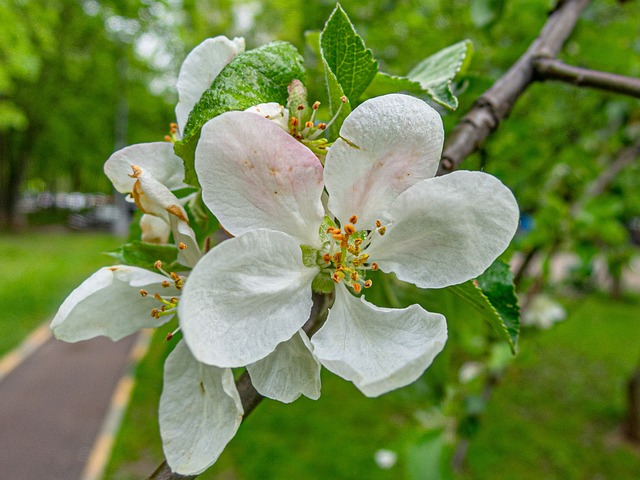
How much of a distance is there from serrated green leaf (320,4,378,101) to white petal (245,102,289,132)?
9cm

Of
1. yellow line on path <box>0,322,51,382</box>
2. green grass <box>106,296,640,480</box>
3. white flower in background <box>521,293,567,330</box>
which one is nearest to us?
white flower in background <box>521,293,567,330</box>

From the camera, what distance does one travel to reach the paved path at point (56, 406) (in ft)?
15.9

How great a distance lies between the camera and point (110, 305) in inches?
25.9

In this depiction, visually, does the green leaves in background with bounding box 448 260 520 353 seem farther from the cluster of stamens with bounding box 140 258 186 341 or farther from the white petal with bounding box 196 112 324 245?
the cluster of stamens with bounding box 140 258 186 341

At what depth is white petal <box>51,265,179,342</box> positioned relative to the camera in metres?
0.62

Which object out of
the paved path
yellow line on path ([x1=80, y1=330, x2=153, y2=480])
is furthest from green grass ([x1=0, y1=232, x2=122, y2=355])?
yellow line on path ([x1=80, y1=330, x2=153, y2=480])

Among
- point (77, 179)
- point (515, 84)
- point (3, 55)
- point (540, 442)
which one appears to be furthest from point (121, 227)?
point (515, 84)

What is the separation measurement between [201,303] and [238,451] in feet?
15.9

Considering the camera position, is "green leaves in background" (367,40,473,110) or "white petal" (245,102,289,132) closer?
"white petal" (245,102,289,132)

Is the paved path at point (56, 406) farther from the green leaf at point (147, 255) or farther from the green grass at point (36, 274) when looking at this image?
the green leaf at point (147, 255)

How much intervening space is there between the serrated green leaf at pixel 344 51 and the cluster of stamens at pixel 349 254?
0.19 metres

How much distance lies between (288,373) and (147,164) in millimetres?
299

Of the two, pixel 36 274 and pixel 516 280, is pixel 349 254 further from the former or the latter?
pixel 36 274

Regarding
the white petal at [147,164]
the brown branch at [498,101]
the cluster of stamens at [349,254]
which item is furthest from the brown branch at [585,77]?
the white petal at [147,164]
